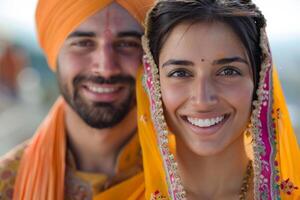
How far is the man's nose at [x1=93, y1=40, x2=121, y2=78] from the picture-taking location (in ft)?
10.9

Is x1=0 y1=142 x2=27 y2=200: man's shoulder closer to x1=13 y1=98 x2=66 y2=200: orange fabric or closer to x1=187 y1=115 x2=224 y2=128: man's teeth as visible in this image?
x1=13 y1=98 x2=66 y2=200: orange fabric

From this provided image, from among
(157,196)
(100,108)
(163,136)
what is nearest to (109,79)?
(100,108)

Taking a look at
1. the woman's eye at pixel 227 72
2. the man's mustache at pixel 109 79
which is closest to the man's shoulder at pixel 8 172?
the man's mustache at pixel 109 79

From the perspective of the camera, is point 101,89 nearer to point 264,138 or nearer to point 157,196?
point 157,196

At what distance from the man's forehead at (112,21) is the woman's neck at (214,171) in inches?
24.6

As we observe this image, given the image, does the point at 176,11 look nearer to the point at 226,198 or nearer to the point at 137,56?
the point at 137,56

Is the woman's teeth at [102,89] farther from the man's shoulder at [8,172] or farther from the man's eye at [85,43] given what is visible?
the man's shoulder at [8,172]

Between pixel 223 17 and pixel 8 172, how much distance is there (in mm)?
1276

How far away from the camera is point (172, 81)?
2.90 meters

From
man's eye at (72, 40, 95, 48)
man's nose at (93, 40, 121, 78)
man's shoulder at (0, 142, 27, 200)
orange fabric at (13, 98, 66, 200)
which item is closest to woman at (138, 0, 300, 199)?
man's nose at (93, 40, 121, 78)

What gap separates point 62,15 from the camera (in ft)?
11.4

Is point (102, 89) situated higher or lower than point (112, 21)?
lower

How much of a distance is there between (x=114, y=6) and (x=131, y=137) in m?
0.64

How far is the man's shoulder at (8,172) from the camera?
340 centimetres
